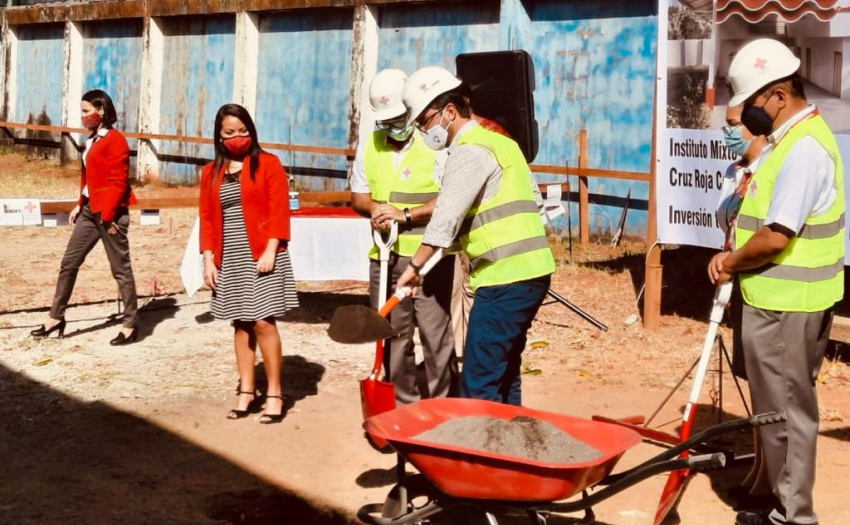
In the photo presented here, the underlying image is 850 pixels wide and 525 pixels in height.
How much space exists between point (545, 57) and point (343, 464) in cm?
938

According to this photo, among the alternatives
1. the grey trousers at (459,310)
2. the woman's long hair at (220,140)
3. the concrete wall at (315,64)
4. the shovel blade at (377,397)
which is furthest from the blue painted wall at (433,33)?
the shovel blade at (377,397)

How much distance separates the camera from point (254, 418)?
7.36 metres

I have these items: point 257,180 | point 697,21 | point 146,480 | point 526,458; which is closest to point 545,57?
point 697,21

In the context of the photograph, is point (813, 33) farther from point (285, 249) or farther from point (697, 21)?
point (285, 249)

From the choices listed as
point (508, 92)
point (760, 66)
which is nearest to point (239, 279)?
point (508, 92)

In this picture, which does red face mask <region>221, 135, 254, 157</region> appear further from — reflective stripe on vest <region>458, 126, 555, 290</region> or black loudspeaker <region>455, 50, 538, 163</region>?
black loudspeaker <region>455, 50, 538, 163</region>

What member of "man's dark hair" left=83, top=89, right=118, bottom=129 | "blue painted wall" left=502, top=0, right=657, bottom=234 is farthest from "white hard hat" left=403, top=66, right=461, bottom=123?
"blue painted wall" left=502, top=0, right=657, bottom=234

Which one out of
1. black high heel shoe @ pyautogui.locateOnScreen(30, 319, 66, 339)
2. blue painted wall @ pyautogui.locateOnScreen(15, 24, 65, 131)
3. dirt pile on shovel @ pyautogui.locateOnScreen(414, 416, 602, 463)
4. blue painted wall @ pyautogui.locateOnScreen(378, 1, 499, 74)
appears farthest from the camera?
blue painted wall @ pyautogui.locateOnScreen(15, 24, 65, 131)

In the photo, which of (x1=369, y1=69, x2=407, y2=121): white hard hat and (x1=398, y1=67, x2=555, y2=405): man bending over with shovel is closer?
(x1=398, y1=67, x2=555, y2=405): man bending over with shovel

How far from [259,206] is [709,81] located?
140 inches

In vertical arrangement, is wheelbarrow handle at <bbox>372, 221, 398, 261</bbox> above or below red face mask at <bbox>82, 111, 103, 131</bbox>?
below

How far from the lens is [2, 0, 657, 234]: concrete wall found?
14180 millimetres

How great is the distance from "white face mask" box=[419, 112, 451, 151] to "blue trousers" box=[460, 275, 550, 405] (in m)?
0.68

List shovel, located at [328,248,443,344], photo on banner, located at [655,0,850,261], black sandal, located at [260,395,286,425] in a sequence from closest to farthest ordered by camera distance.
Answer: shovel, located at [328,248,443,344]
black sandal, located at [260,395,286,425]
photo on banner, located at [655,0,850,261]
